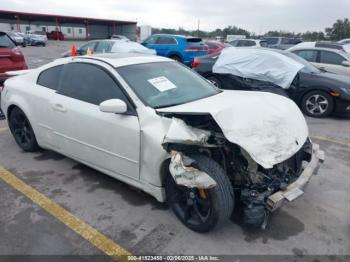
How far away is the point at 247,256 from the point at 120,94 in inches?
77.8

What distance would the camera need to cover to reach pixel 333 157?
15.5 feet

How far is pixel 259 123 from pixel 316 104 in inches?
196

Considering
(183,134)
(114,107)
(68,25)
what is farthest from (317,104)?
(68,25)

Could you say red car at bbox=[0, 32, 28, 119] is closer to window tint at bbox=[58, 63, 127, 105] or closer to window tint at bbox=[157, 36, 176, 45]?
window tint at bbox=[58, 63, 127, 105]

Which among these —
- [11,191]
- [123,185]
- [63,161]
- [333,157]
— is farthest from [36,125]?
[333,157]

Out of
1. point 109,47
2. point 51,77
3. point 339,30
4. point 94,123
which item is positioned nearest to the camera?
point 94,123

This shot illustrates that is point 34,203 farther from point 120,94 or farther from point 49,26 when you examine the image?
point 49,26

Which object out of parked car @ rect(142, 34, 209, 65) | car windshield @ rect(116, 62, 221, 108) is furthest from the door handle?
parked car @ rect(142, 34, 209, 65)

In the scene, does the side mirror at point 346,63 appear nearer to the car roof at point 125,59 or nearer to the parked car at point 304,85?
the parked car at point 304,85

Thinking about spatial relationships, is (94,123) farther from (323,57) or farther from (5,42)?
(323,57)

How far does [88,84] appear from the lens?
360 centimetres

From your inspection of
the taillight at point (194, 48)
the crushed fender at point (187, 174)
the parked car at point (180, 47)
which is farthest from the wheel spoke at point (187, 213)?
the taillight at point (194, 48)

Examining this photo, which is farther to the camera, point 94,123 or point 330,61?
point 330,61

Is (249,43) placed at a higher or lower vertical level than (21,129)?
higher
